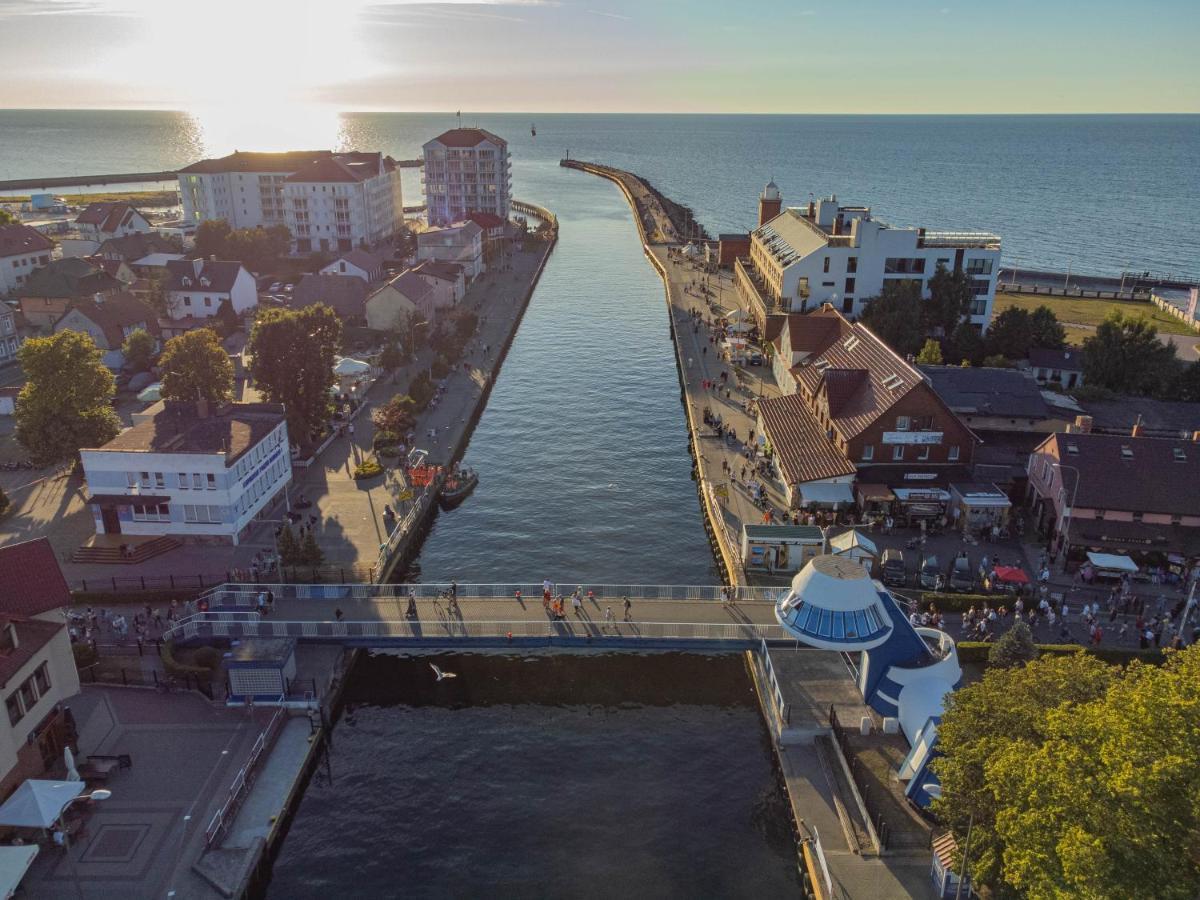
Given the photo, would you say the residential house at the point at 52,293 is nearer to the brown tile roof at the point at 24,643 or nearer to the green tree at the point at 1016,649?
the brown tile roof at the point at 24,643

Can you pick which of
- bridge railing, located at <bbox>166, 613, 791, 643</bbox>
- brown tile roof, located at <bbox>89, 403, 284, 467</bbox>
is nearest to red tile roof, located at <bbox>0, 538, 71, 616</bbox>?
bridge railing, located at <bbox>166, 613, 791, 643</bbox>

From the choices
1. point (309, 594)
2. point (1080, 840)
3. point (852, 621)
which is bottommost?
point (309, 594)

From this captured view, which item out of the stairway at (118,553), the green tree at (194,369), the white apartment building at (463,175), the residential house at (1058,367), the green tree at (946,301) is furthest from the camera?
the white apartment building at (463,175)

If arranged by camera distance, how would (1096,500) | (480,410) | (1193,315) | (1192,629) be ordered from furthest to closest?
(1193,315) → (480,410) → (1096,500) → (1192,629)

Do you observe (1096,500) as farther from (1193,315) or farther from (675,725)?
(1193,315)

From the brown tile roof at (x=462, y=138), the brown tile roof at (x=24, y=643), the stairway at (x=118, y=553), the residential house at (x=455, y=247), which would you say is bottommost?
the stairway at (x=118, y=553)

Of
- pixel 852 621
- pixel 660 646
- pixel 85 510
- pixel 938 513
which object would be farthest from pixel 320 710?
pixel 938 513

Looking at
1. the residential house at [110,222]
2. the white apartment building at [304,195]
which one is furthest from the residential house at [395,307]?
the residential house at [110,222]
